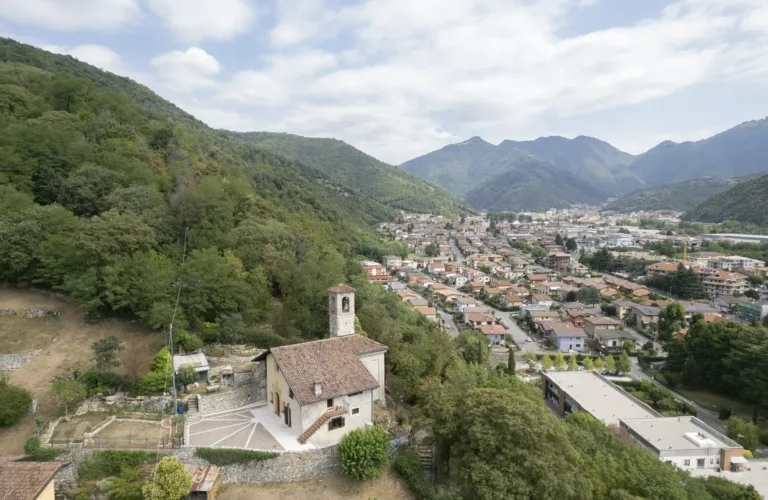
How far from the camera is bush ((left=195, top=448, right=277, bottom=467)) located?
1605 centimetres

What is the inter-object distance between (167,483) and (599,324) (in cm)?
5479

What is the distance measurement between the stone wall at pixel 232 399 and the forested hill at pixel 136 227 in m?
4.38

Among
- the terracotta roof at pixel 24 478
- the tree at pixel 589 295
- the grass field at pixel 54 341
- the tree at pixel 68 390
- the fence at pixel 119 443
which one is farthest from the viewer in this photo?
the tree at pixel 589 295

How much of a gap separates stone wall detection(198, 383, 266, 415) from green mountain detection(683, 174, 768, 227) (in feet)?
490

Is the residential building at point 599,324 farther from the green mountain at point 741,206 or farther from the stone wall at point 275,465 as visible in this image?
Answer: the green mountain at point 741,206

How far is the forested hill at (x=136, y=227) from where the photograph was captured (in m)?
24.7

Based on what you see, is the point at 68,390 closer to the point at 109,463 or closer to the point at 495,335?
the point at 109,463

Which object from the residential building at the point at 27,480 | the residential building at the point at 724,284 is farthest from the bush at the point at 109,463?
the residential building at the point at 724,284

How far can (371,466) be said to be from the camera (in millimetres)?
16234

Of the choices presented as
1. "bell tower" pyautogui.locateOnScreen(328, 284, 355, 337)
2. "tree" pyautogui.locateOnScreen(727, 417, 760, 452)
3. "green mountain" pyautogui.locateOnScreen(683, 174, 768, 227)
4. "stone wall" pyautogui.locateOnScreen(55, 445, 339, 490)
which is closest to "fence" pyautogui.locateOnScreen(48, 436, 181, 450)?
"stone wall" pyautogui.locateOnScreen(55, 445, 339, 490)

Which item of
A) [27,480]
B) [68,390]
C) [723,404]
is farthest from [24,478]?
[723,404]

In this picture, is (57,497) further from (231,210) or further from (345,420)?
(231,210)

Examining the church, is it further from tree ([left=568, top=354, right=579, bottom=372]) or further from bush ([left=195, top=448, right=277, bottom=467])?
tree ([left=568, top=354, right=579, bottom=372])

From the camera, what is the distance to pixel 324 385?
18125 mm
